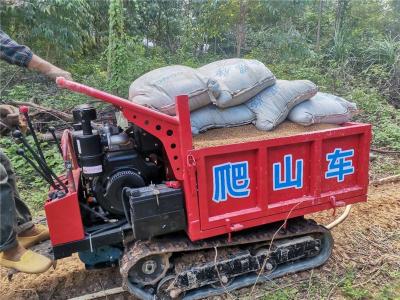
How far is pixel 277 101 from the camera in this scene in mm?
3084

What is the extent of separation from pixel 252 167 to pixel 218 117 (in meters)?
0.50

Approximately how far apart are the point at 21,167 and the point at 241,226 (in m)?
3.77

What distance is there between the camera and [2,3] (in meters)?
7.12

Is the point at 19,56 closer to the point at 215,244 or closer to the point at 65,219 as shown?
the point at 65,219

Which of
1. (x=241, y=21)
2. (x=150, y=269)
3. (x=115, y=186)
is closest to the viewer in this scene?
(x=115, y=186)

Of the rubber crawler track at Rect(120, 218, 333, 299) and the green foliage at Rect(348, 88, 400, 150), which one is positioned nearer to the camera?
the rubber crawler track at Rect(120, 218, 333, 299)

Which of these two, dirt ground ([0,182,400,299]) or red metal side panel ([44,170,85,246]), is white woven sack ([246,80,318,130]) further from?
red metal side panel ([44,170,85,246])

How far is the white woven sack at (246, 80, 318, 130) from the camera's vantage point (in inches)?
119

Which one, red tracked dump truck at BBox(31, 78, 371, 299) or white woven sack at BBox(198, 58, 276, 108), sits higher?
white woven sack at BBox(198, 58, 276, 108)

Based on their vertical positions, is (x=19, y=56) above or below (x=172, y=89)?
above

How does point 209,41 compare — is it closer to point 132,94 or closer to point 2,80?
point 2,80

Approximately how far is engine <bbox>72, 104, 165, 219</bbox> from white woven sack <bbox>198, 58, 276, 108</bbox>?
67cm

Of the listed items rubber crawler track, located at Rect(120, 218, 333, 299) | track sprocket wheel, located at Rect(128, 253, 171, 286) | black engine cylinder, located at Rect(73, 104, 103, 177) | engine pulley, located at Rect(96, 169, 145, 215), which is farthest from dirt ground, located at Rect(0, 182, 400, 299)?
black engine cylinder, located at Rect(73, 104, 103, 177)

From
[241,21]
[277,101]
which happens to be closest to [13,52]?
[277,101]
